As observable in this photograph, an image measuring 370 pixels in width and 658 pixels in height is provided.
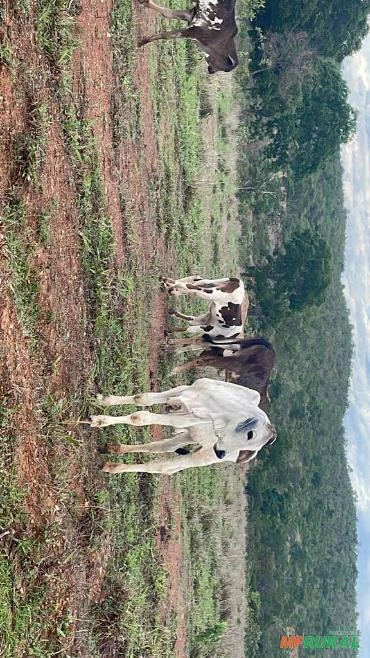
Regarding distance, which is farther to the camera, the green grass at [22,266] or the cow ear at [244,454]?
the cow ear at [244,454]

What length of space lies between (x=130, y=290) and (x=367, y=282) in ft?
246

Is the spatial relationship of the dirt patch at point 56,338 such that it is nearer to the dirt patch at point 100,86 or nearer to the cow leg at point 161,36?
the dirt patch at point 100,86

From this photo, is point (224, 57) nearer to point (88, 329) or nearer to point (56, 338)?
point (88, 329)

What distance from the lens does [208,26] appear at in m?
13.4

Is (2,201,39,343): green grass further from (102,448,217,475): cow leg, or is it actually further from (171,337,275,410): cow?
(171,337,275,410): cow

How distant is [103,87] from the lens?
34.4 feet

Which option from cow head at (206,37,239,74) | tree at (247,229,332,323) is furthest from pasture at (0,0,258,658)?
tree at (247,229,332,323)

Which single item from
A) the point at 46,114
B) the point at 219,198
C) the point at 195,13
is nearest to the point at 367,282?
the point at 219,198

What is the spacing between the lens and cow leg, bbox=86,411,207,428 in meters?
8.55

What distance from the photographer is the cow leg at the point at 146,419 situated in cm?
855

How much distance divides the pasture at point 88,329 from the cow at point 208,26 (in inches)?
23.0

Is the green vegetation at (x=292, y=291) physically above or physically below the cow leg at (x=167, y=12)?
below

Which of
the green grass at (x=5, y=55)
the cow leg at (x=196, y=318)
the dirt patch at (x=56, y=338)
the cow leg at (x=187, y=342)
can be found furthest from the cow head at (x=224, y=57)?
the green grass at (x=5, y=55)

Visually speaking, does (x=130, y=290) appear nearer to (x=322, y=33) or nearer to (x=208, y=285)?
(x=208, y=285)
